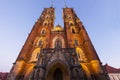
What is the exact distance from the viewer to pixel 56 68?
19406 millimetres

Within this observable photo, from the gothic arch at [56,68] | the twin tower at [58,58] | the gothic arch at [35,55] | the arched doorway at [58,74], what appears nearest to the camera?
the twin tower at [58,58]

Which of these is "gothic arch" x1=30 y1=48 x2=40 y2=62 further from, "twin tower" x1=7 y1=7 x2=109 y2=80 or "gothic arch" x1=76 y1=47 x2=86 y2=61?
"gothic arch" x1=76 y1=47 x2=86 y2=61

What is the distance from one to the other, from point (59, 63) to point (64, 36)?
860 centimetres

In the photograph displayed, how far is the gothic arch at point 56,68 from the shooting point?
59.6 ft

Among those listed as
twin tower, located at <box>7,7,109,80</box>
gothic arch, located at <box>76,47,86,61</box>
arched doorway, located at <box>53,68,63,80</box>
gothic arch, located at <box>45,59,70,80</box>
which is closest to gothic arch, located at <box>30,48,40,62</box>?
twin tower, located at <box>7,7,109,80</box>

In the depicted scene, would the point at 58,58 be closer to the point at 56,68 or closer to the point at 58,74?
the point at 56,68

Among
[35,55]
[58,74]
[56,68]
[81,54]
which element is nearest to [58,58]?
[56,68]

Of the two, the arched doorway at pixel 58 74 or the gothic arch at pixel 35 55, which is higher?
the gothic arch at pixel 35 55

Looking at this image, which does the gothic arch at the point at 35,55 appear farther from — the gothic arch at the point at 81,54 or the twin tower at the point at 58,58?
the gothic arch at the point at 81,54

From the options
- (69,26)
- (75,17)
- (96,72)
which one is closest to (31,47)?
(69,26)

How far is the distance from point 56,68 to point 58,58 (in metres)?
1.70

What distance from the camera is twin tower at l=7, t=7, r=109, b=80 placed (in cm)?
1750

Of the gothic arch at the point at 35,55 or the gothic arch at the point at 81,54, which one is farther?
the gothic arch at the point at 35,55

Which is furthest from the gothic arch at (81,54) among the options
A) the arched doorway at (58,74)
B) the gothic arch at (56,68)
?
the arched doorway at (58,74)
